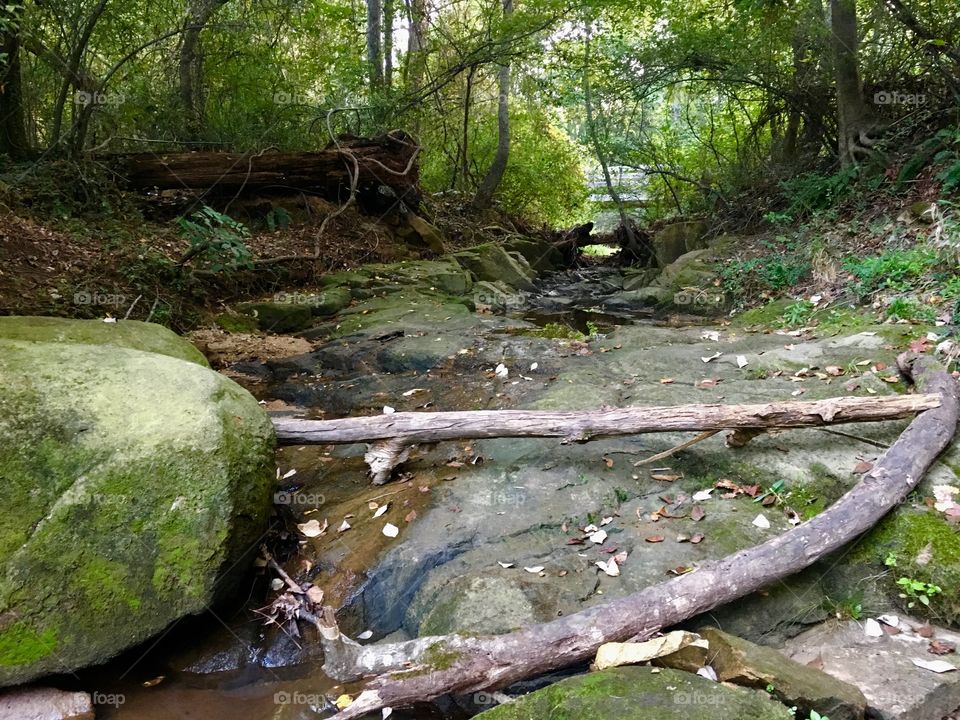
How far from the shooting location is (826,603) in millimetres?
2797

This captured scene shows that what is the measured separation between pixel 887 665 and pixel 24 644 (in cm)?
364

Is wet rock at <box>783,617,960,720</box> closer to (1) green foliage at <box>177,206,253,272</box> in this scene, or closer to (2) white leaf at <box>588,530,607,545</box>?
(2) white leaf at <box>588,530,607,545</box>

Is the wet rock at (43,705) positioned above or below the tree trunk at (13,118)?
below

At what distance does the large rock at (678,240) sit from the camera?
12094mm

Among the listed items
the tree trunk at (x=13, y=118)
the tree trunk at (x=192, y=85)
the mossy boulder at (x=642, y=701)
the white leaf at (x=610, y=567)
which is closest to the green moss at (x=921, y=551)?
the white leaf at (x=610, y=567)

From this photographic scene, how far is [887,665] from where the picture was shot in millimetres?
2377

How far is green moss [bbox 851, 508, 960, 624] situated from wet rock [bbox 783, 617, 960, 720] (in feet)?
0.45

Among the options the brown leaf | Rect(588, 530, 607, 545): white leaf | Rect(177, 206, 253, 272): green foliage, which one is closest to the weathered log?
Rect(177, 206, 253, 272): green foliage

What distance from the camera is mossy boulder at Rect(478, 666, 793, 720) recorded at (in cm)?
191

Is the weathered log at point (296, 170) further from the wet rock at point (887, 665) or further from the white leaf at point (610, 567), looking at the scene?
the wet rock at point (887, 665)

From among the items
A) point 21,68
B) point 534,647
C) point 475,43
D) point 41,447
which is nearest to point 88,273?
point 21,68

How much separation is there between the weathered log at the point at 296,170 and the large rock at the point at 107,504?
7.00m

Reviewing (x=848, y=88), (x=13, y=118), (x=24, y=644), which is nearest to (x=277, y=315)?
(x=13, y=118)

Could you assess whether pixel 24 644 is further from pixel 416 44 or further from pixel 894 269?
pixel 416 44
